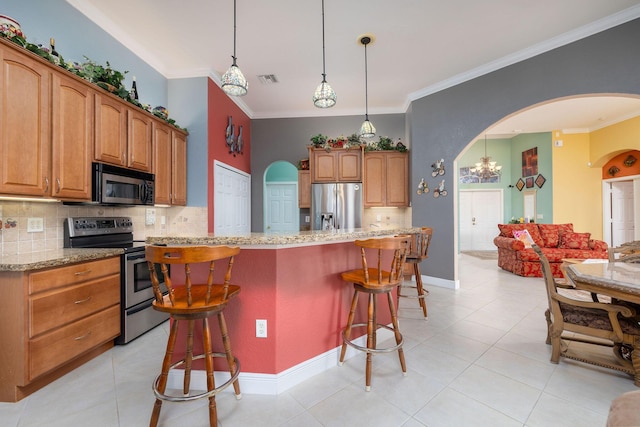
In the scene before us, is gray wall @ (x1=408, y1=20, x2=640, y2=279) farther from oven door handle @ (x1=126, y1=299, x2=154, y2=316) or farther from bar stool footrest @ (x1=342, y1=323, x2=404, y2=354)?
oven door handle @ (x1=126, y1=299, x2=154, y2=316)

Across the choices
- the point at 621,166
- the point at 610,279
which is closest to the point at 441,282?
the point at 610,279

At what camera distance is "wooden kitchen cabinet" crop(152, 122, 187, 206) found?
3176 millimetres

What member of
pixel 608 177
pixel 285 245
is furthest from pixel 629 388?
pixel 608 177

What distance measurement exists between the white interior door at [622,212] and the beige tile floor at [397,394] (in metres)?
6.48

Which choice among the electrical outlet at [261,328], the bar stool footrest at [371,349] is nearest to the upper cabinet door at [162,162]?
the electrical outlet at [261,328]

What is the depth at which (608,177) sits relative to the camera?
650cm

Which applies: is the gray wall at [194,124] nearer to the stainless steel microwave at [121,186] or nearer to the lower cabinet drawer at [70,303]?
the stainless steel microwave at [121,186]

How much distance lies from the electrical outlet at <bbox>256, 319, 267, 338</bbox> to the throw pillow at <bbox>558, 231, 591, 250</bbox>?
21.5 feet

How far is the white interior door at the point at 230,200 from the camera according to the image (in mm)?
4098

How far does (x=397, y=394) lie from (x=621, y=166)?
8382 millimetres

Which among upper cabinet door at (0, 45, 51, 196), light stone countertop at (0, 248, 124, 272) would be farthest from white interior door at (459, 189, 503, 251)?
upper cabinet door at (0, 45, 51, 196)

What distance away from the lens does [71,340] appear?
193 centimetres

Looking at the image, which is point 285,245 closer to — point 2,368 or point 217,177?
point 2,368

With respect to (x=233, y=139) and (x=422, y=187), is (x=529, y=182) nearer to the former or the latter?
(x=422, y=187)
